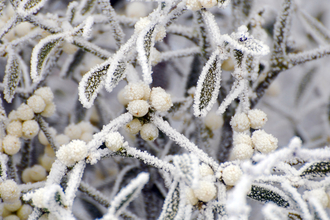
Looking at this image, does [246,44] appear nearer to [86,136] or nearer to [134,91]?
[134,91]

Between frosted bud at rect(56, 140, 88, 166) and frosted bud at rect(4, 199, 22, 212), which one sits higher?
frosted bud at rect(56, 140, 88, 166)

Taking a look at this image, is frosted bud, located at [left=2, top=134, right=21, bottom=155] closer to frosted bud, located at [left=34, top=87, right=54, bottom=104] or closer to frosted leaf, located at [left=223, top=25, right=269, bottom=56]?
frosted bud, located at [left=34, top=87, right=54, bottom=104]

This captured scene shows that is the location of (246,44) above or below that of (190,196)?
above

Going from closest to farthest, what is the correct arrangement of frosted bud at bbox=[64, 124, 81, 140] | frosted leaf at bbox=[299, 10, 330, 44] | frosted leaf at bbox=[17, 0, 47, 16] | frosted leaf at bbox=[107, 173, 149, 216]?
frosted leaf at bbox=[107, 173, 149, 216] → frosted leaf at bbox=[17, 0, 47, 16] → frosted bud at bbox=[64, 124, 81, 140] → frosted leaf at bbox=[299, 10, 330, 44]

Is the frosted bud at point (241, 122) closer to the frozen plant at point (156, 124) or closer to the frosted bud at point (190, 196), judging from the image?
the frozen plant at point (156, 124)

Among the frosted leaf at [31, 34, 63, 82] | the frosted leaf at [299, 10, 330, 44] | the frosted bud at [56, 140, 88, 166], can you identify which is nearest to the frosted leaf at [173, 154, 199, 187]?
the frosted bud at [56, 140, 88, 166]

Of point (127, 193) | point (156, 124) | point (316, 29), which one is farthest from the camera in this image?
point (316, 29)

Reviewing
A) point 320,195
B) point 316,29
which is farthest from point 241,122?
point 316,29
